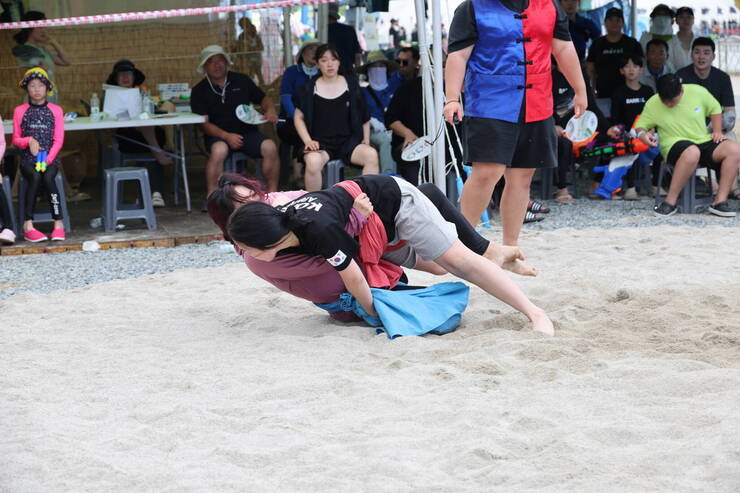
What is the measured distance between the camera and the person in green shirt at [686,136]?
270 inches

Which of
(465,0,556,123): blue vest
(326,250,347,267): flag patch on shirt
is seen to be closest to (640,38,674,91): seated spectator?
(465,0,556,123): blue vest

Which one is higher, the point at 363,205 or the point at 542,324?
the point at 363,205

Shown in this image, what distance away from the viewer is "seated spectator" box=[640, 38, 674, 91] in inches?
338

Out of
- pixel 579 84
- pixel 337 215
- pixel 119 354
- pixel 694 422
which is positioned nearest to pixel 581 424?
pixel 694 422

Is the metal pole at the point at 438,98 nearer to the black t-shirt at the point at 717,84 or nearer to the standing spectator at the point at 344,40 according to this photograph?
the black t-shirt at the point at 717,84

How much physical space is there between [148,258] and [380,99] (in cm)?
301

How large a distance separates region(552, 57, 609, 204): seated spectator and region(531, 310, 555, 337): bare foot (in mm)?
3836

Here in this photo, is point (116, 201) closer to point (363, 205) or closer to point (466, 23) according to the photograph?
point (466, 23)

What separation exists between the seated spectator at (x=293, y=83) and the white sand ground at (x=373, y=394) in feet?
10.1

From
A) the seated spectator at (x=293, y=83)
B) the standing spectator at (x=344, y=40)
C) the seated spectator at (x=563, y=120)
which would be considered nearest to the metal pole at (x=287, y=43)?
the standing spectator at (x=344, y=40)

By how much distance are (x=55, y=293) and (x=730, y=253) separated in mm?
3621

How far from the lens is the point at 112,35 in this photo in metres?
9.49

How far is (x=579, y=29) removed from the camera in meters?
9.33

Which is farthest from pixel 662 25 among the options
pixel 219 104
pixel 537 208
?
pixel 219 104
